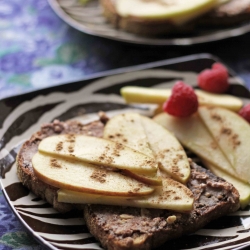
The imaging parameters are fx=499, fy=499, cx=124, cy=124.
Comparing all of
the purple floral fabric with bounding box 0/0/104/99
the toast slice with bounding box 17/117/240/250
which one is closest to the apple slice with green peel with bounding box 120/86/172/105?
the purple floral fabric with bounding box 0/0/104/99

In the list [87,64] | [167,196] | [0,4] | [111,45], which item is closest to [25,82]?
[87,64]

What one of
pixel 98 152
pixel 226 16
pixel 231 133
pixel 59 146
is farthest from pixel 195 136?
pixel 226 16

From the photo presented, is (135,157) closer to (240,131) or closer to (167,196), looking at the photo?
(167,196)

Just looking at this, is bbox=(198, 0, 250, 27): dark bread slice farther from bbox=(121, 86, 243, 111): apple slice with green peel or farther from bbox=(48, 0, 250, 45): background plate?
bbox=(121, 86, 243, 111): apple slice with green peel

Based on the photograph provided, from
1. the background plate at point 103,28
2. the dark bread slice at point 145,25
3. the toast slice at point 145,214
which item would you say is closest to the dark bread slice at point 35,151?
the toast slice at point 145,214

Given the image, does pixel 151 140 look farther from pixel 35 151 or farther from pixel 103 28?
pixel 103 28

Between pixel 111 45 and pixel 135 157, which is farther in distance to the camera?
pixel 111 45
